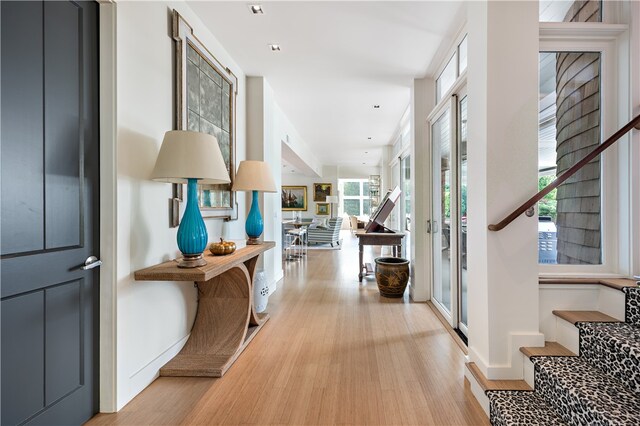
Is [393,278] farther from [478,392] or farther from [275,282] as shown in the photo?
[478,392]

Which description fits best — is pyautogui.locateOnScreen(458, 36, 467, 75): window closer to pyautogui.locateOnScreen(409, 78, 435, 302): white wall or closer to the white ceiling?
the white ceiling

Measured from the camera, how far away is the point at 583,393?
1371 millimetres

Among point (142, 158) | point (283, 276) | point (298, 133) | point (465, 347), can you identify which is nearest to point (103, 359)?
point (142, 158)

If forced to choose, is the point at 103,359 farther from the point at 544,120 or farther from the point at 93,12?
the point at 544,120

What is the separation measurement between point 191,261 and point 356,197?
12.8 m

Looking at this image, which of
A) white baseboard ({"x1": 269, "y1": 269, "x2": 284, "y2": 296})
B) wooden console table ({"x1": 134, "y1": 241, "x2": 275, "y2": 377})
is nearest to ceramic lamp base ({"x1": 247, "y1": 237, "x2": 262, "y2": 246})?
wooden console table ({"x1": 134, "y1": 241, "x2": 275, "y2": 377})

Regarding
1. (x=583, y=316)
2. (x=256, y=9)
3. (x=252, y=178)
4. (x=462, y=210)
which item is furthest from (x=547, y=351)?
(x=256, y=9)

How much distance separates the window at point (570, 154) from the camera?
2.03m

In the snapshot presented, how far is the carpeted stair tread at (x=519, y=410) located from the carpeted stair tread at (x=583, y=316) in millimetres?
489

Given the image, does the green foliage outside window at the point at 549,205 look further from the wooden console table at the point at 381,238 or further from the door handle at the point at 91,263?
the door handle at the point at 91,263

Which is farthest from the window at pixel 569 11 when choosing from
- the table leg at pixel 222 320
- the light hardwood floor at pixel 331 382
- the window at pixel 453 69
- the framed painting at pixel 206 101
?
the table leg at pixel 222 320

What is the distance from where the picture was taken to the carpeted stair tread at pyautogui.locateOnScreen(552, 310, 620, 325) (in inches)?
68.9

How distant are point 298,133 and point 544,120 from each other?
583cm

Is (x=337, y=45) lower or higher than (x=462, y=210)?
higher
